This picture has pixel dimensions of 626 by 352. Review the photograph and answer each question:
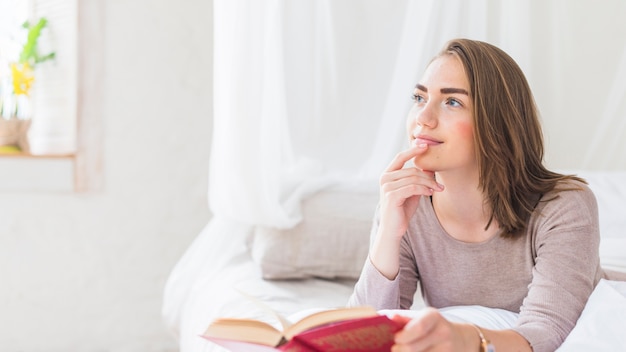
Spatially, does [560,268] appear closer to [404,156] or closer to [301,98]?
[404,156]

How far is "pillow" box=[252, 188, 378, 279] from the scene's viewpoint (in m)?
2.22

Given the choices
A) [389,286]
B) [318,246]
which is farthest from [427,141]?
[318,246]

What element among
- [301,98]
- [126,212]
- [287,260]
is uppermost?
[301,98]

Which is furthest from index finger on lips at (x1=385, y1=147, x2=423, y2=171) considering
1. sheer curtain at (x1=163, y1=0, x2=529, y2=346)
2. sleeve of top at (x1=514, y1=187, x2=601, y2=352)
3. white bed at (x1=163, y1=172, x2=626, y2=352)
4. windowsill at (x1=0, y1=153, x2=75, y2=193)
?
windowsill at (x1=0, y1=153, x2=75, y2=193)

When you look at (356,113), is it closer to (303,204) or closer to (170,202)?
(303,204)

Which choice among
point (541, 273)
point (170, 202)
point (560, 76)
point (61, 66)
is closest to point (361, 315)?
point (541, 273)

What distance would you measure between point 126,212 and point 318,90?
1074 millimetres

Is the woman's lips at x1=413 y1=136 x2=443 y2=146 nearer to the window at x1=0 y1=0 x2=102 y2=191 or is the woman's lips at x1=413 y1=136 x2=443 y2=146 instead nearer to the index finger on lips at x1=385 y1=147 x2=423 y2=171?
the index finger on lips at x1=385 y1=147 x2=423 y2=171

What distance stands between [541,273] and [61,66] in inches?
92.1

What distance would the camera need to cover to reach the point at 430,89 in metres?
1.46

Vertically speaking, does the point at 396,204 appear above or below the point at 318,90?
below

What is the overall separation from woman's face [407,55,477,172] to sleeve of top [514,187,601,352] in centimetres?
18

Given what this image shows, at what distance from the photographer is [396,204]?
4.80 ft

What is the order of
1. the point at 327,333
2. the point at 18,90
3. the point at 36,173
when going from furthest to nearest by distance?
the point at 18,90
the point at 36,173
the point at 327,333
